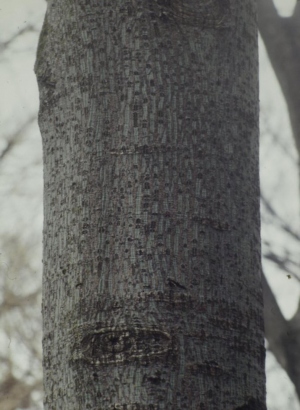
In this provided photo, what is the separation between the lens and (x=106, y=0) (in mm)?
1007

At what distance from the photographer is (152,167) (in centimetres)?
92

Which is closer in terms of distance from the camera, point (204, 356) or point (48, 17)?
point (204, 356)

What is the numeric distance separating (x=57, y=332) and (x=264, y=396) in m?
0.25

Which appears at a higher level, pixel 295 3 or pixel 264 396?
pixel 295 3

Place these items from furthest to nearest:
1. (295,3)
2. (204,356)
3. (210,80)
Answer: (295,3) → (210,80) → (204,356)

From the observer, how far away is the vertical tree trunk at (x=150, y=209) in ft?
2.84

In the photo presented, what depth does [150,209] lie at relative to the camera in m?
0.91

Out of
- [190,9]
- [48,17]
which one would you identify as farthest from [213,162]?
[48,17]

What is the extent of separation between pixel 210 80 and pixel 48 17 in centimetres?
25

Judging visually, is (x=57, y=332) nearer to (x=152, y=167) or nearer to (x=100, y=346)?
A: (x=100, y=346)

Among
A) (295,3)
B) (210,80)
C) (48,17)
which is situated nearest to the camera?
(210,80)

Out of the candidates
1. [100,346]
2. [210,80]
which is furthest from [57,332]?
[210,80]

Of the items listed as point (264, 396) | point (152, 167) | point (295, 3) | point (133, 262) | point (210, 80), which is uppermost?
point (295, 3)

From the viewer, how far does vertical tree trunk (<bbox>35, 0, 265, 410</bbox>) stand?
87 centimetres
